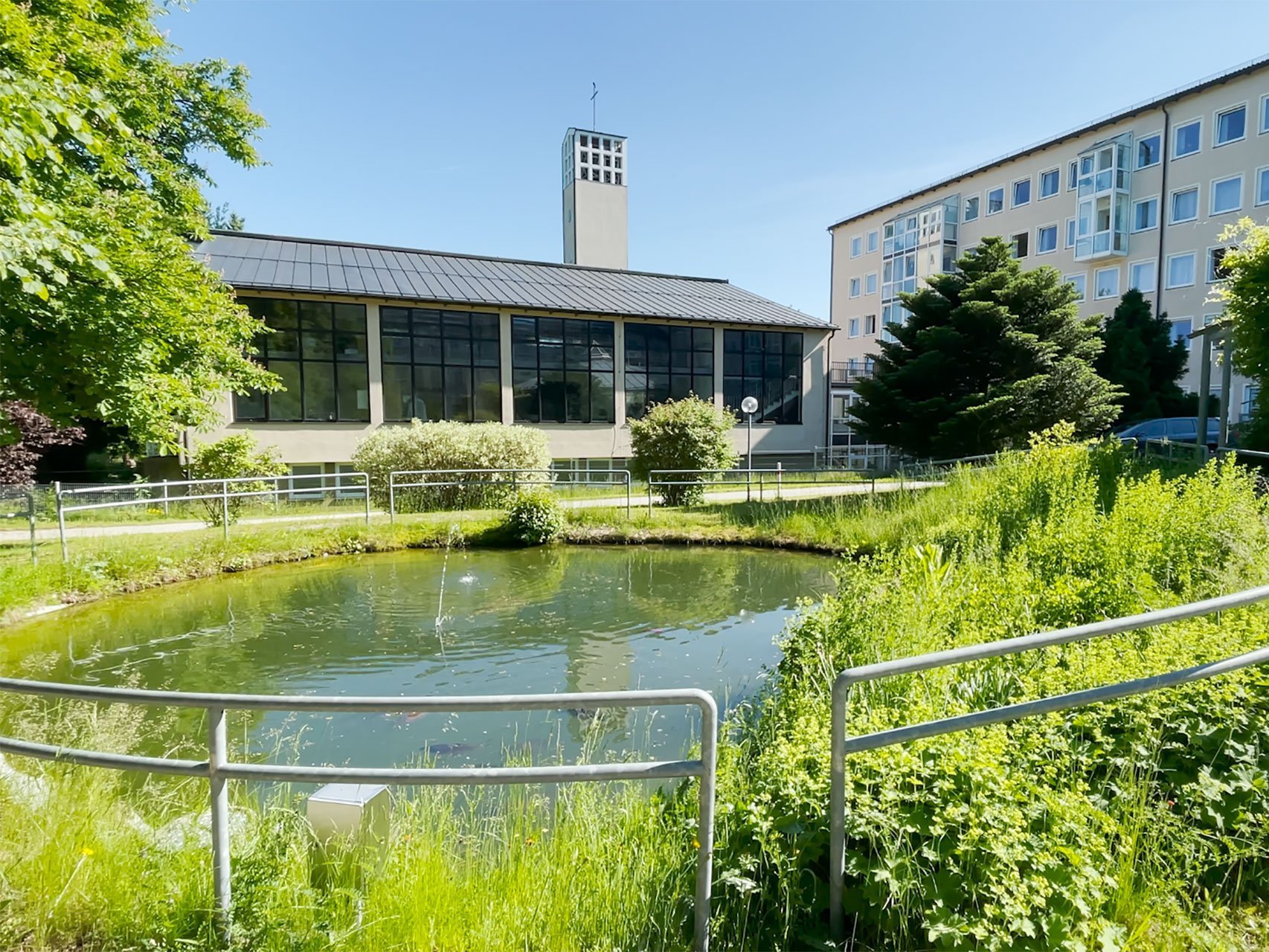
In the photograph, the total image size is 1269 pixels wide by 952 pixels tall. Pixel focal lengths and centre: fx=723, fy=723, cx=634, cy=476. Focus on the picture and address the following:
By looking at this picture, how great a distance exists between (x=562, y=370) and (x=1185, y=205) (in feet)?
95.0

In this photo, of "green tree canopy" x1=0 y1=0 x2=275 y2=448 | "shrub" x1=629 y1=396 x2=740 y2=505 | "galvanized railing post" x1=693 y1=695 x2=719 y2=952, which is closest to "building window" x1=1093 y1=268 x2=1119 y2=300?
"shrub" x1=629 y1=396 x2=740 y2=505

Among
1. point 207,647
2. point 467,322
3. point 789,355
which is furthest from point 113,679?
point 789,355

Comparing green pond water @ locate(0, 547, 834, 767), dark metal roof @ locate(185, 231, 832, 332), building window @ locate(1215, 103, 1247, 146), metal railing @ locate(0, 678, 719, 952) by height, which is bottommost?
green pond water @ locate(0, 547, 834, 767)

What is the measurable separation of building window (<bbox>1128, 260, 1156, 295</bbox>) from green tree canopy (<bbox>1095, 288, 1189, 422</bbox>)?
19.8ft

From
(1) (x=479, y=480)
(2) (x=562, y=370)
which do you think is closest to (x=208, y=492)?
(1) (x=479, y=480)

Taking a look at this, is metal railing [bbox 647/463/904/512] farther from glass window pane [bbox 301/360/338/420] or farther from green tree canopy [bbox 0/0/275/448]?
glass window pane [bbox 301/360/338/420]

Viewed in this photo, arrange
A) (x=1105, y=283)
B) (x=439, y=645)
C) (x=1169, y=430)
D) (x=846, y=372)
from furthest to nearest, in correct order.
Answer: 1. (x=846, y=372)
2. (x=1105, y=283)
3. (x=1169, y=430)
4. (x=439, y=645)

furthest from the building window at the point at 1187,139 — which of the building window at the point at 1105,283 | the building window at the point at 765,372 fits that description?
the building window at the point at 765,372

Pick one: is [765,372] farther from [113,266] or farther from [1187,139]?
[113,266]

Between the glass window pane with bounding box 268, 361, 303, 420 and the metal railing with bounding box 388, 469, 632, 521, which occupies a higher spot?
the glass window pane with bounding box 268, 361, 303, 420

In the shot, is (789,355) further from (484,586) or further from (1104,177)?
(484,586)

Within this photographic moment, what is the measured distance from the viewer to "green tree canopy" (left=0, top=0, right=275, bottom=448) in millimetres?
8180

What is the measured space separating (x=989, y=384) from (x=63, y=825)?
2293cm

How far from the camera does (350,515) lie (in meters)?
17.0
